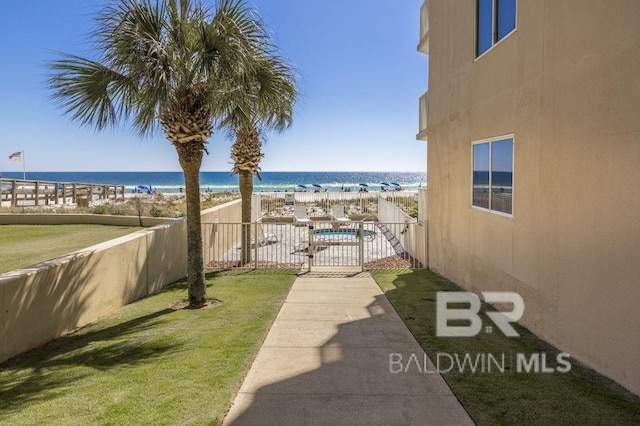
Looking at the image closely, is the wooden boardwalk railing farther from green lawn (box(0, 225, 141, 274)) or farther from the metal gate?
the metal gate

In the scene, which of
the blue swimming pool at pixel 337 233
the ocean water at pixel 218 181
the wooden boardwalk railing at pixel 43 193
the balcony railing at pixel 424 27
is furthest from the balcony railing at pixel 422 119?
the ocean water at pixel 218 181

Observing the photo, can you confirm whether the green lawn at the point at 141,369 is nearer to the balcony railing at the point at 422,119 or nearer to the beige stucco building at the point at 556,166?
the beige stucco building at the point at 556,166

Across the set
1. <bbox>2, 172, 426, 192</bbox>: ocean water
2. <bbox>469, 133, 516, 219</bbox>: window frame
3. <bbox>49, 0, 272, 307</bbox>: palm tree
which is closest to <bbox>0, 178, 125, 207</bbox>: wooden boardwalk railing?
<bbox>49, 0, 272, 307</bbox>: palm tree

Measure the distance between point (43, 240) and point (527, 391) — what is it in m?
13.6

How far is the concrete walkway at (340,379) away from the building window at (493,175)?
9.03 feet

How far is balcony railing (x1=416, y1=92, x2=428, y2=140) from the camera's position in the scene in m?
11.5

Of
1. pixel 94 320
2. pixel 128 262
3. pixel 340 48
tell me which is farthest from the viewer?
pixel 340 48

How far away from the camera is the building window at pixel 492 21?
651cm

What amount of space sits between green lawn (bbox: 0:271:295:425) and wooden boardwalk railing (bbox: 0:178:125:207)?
1889 cm

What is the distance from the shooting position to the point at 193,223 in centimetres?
730

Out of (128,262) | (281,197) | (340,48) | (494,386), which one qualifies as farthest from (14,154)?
(494,386)

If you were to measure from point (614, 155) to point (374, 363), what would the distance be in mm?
3507

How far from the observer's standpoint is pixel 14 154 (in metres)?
30.8

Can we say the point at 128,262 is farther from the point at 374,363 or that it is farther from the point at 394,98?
the point at 394,98
